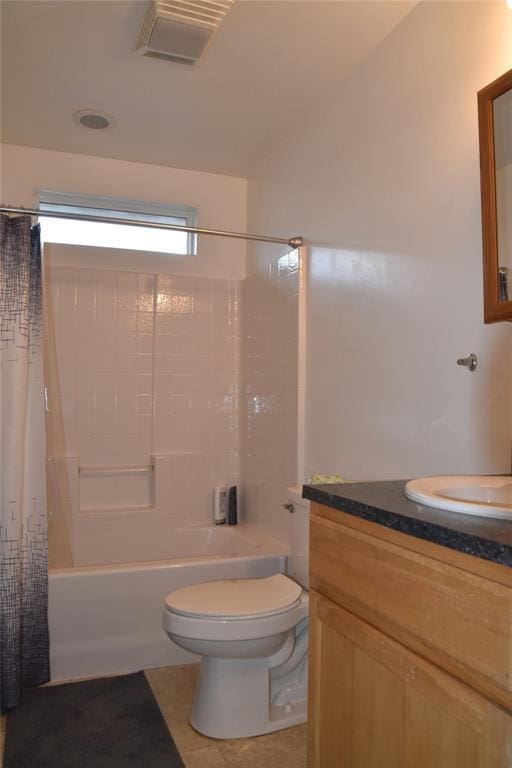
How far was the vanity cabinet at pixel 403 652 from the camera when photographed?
2.58ft

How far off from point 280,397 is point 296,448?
0.31m

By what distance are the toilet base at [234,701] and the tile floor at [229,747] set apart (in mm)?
26

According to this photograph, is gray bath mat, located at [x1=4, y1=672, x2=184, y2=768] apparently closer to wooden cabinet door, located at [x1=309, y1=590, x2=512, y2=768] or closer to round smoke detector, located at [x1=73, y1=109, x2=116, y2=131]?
wooden cabinet door, located at [x1=309, y1=590, x2=512, y2=768]

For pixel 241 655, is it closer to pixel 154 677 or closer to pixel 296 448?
pixel 154 677

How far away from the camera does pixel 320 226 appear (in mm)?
A: 2572

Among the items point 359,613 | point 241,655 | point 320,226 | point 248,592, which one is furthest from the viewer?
point 320,226

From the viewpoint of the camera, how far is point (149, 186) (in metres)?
3.29

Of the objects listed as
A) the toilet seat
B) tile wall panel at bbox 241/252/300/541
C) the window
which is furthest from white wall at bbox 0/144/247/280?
the toilet seat

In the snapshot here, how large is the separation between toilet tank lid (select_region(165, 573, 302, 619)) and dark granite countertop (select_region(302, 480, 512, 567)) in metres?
0.80

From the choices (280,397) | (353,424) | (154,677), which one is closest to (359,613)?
(353,424)

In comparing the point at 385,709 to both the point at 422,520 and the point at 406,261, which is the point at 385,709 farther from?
the point at 406,261

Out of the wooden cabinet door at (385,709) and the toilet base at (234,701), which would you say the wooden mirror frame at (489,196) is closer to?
the wooden cabinet door at (385,709)

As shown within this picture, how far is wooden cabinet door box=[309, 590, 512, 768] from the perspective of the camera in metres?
0.81

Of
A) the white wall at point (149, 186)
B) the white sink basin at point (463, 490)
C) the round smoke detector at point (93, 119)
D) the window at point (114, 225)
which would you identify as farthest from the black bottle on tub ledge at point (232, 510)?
the white sink basin at point (463, 490)
